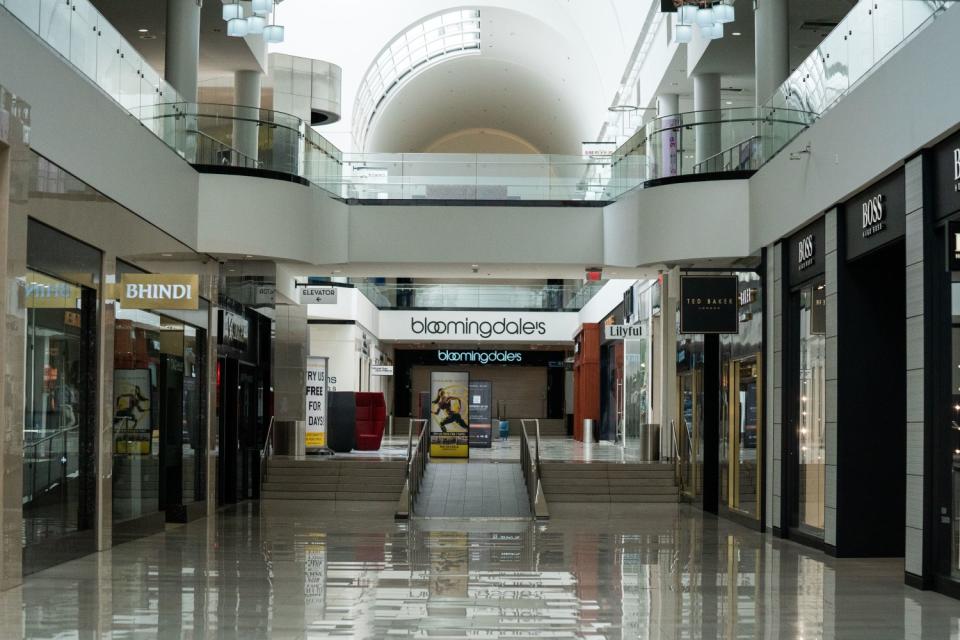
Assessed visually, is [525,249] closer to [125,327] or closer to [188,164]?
[188,164]

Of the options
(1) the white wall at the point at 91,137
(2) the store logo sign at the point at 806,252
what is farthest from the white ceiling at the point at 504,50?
(1) the white wall at the point at 91,137

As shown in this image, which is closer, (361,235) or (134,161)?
(134,161)

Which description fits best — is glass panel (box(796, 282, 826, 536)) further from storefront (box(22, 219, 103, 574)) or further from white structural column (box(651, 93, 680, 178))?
storefront (box(22, 219, 103, 574))

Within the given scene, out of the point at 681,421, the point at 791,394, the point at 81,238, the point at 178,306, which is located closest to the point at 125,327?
the point at 178,306

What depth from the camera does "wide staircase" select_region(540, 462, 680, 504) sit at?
20.0 meters

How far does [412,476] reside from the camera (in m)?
19.2

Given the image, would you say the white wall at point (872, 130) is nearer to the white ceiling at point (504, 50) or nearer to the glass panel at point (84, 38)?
the glass panel at point (84, 38)

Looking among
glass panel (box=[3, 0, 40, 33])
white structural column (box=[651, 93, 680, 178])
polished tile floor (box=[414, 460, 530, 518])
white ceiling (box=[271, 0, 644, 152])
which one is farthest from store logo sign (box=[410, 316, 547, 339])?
glass panel (box=[3, 0, 40, 33])

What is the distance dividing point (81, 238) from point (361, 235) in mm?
9261

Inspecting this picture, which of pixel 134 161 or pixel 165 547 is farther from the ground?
pixel 134 161

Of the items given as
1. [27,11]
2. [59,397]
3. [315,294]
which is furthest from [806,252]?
[315,294]

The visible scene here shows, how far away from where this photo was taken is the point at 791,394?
14352mm

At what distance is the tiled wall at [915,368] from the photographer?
981 centimetres

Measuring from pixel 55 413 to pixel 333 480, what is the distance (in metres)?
9.60
